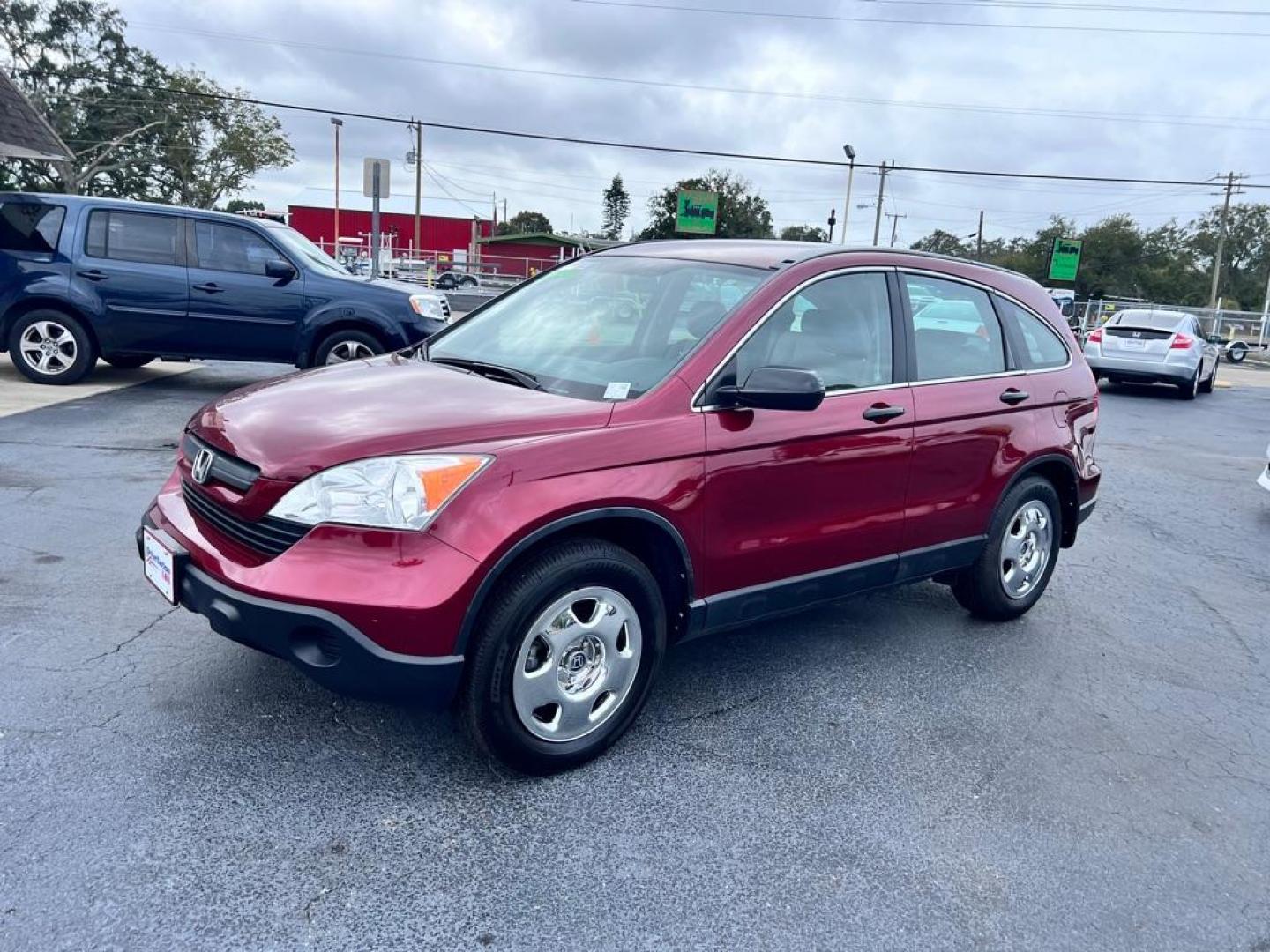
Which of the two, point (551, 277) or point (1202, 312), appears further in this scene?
point (1202, 312)

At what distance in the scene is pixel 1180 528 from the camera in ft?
24.2

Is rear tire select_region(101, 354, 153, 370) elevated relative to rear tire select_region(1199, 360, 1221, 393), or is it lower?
lower

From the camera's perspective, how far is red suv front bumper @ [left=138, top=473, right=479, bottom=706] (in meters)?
2.72

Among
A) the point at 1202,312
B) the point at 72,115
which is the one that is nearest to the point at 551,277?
the point at 1202,312

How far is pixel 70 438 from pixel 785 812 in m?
6.84

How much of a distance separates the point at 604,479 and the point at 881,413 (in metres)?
1.43

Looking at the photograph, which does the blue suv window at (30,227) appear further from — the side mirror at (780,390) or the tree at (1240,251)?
the tree at (1240,251)

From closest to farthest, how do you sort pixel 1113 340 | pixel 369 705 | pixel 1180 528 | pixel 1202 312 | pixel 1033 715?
1. pixel 369 705
2. pixel 1033 715
3. pixel 1180 528
4. pixel 1113 340
5. pixel 1202 312

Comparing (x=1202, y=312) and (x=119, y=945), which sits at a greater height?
(x=1202, y=312)

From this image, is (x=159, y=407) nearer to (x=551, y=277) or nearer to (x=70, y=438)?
(x=70, y=438)

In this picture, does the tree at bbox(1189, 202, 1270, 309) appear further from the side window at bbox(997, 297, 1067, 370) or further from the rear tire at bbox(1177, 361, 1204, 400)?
the side window at bbox(997, 297, 1067, 370)

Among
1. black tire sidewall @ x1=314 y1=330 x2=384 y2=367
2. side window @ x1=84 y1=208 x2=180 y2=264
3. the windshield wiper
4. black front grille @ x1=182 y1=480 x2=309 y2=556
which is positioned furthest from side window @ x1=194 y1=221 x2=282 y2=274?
black front grille @ x1=182 y1=480 x2=309 y2=556

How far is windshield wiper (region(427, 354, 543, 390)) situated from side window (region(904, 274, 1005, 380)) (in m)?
1.75

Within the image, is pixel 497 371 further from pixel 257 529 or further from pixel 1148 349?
pixel 1148 349
